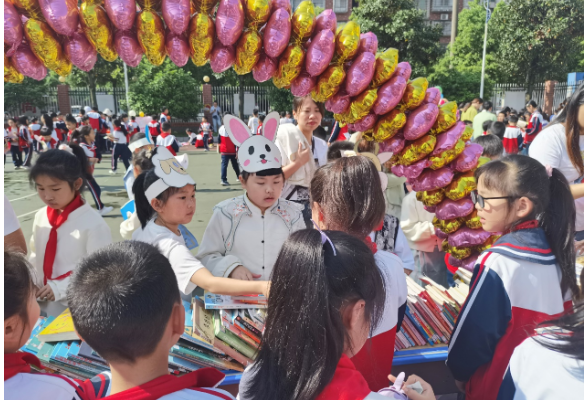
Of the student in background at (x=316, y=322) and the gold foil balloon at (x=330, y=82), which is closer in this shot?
the student in background at (x=316, y=322)

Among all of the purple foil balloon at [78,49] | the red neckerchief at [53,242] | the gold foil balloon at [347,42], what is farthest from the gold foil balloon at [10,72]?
the gold foil balloon at [347,42]

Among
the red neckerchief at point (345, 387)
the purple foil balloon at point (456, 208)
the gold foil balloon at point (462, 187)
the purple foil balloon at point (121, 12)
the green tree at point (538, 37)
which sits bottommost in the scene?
the red neckerchief at point (345, 387)

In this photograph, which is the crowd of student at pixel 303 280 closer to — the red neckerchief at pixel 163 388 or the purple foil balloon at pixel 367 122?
the red neckerchief at pixel 163 388

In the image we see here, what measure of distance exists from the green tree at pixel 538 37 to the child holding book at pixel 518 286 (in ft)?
72.9

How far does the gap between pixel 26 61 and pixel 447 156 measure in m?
2.26

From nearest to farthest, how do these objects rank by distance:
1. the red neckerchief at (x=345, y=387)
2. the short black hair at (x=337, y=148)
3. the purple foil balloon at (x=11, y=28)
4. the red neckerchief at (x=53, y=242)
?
the red neckerchief at (x=345, y=387) < the purple foil balloon at (x=11, y=28) < the red neckerchief at (x=53, y=242) < the short black hair at (x=337, y=148)

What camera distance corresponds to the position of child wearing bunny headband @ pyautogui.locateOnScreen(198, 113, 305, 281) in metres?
2.06

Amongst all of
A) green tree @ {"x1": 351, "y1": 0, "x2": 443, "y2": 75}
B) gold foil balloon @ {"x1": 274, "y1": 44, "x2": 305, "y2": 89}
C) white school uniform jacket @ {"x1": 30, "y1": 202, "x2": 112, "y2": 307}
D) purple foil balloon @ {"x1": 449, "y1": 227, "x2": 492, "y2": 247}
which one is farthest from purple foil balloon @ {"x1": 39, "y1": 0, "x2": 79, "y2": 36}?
green tree @ {"x1": 351, "y1": 0, "x2": 443, "y2": 75}

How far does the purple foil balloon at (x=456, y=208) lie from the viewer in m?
2.49

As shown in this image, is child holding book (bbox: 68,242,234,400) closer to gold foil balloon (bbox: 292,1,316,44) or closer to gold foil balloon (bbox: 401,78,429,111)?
gold foil balloon (bbox: 292,1,316,44)

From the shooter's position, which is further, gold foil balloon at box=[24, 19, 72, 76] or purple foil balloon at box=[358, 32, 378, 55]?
purple foil balloon at box=[358, 32, 378, 55]

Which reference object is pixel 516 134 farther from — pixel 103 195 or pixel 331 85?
pixel 103 195

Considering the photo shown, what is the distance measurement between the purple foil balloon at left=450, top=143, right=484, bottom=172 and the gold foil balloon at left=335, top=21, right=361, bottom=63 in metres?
0.88

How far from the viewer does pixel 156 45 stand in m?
2.12
